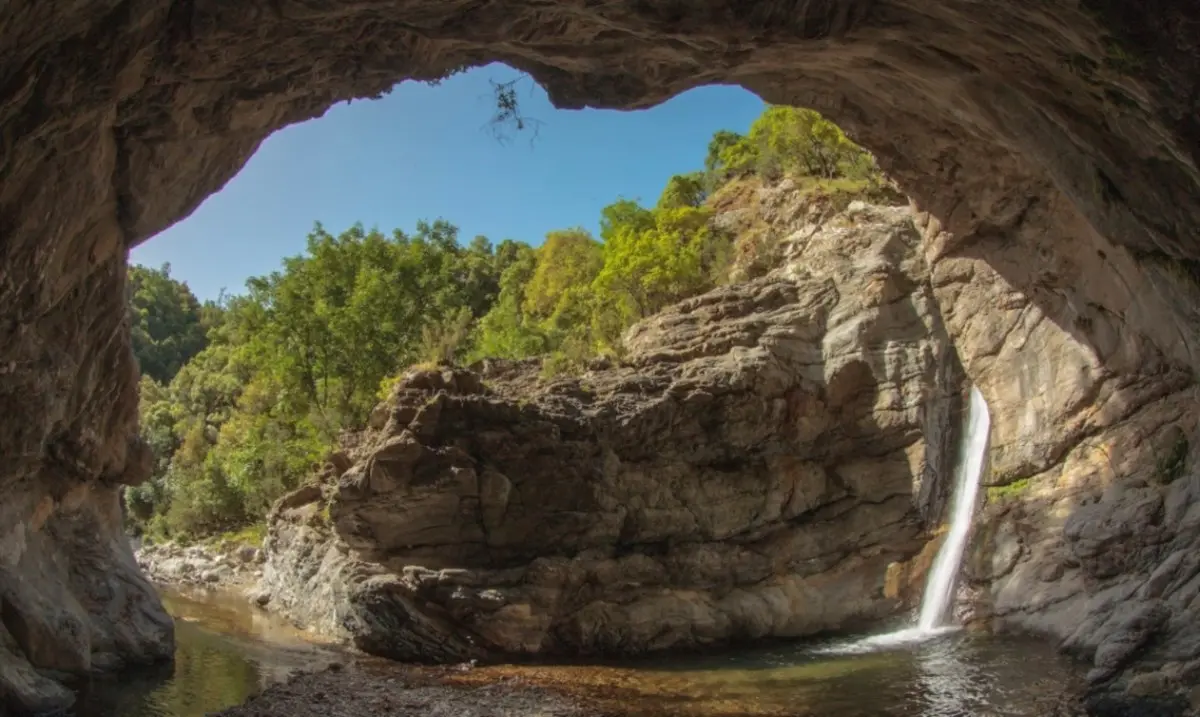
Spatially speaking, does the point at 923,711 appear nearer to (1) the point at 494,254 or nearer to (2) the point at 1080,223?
(2) the point at 1080,223

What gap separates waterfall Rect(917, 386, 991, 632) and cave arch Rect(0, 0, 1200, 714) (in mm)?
5635

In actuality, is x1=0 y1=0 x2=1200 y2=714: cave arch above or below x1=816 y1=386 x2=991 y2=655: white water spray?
above

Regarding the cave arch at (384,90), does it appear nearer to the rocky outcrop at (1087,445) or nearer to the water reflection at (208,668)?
the rocky outcrop at (1087,445)

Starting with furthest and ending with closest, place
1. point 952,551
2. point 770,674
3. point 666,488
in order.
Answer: point 666,488
point 952,551
point 770,674

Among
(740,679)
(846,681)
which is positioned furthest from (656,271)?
(846,681)

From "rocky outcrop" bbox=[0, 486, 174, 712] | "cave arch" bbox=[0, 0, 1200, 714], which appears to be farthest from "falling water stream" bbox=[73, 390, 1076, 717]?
"cave arch" bbox=[0, 0, 1200, 714]

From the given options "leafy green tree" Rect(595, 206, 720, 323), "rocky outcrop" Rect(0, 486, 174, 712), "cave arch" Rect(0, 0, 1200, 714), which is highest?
"leafy green tree" Rect(595, 206, 720, 323)

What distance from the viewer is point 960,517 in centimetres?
1942

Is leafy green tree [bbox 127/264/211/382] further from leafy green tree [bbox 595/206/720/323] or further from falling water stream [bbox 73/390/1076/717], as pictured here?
falling water stream [bbox 73/390/1076/717]

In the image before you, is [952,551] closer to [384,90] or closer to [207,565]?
[384,90]

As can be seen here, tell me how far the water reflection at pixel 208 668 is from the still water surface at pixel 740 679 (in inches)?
0.9

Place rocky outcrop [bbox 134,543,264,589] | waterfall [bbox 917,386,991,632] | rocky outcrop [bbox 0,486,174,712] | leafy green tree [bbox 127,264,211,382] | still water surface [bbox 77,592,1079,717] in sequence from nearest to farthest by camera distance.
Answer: rocky outcrop [bbox 0,486,174,712]
still water surface [bbox 77,592,1079,717]
waterfall [bbox 917,386,991,632]
rocky outcrop [bbox 134,543,264,589]
leafy green tree [bbox 127,264,211,382]

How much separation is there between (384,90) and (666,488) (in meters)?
12.1

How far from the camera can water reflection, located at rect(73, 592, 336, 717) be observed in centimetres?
1162
